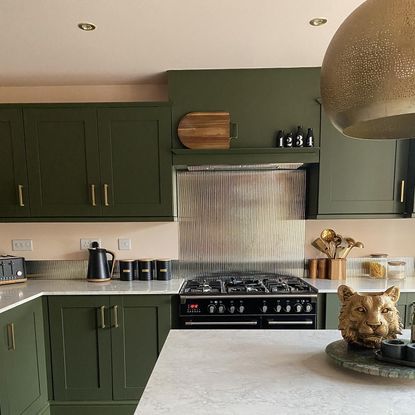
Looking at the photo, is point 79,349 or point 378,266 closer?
point 79,349

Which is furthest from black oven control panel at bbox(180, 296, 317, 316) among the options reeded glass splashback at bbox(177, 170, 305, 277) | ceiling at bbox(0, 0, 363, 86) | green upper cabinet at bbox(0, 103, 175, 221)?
ceiling at bbox(0, 0, 363, 86)

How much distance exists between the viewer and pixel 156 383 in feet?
3.32

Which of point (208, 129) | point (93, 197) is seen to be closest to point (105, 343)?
point (93, 197)

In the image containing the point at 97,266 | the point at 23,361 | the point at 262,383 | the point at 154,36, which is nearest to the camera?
the point at 262,383

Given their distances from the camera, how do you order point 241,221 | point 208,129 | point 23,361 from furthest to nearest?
point 241,221 < point 208,129 < point 23,361

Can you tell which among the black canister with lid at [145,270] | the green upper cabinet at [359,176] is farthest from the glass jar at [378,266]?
the black canister with lid at [145,270]

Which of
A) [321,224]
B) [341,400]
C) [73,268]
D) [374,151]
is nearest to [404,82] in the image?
[341,400]

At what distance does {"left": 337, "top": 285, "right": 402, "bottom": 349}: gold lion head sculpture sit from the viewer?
42.0 inches

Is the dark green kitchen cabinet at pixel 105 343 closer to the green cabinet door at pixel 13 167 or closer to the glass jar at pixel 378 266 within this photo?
the green cabinet door at pixel 13 167

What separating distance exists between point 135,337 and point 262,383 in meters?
1.49

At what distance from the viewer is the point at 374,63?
22.0 inches

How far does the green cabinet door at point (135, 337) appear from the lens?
224 cm

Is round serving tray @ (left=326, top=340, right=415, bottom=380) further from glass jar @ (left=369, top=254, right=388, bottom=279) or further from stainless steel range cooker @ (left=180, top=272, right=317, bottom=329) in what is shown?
glass jar @ (left=369, top=254, right=388, bottom=279)

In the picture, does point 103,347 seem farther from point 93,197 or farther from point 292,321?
point 292,321
